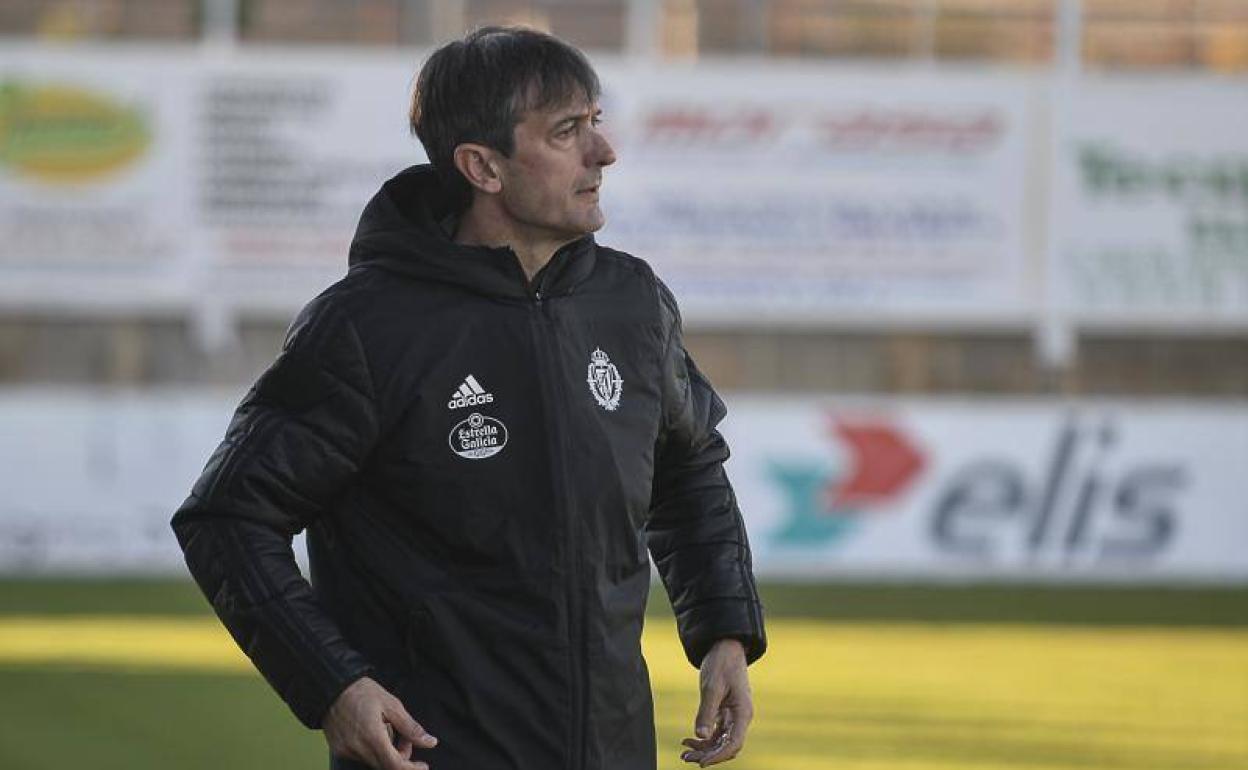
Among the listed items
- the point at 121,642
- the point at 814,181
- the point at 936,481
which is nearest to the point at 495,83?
the point at 121,642

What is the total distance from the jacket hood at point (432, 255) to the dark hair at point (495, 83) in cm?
10

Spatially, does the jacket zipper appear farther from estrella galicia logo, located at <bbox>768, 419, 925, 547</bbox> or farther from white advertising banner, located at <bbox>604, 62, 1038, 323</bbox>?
white advertising banner, located at <bbox>604, 62, 1038, 323</bbox>

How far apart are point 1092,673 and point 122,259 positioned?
10.5 m

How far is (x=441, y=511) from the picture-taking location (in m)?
3.82

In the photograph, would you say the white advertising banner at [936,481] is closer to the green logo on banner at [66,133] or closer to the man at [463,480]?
the green logo on banner at [66,133]

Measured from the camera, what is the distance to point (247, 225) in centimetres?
2175

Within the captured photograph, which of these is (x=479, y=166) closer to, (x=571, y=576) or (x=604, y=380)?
(x=604, y=380)

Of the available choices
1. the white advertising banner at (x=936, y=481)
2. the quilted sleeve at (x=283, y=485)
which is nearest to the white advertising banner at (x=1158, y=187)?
the white advertising banner at (x=936, y=481)

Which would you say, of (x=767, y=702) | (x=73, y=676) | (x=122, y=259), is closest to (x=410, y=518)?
(x=767, y=702)

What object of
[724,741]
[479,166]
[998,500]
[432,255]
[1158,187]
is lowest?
[998,500]

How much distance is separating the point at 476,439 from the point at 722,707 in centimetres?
67

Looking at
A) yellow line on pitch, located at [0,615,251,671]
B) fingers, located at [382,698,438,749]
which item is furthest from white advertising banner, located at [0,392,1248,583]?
fingers, located at [382,698,438,749]

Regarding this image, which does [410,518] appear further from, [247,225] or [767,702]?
[247,225]

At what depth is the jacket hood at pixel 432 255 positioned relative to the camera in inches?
152
